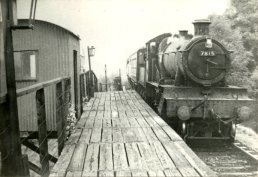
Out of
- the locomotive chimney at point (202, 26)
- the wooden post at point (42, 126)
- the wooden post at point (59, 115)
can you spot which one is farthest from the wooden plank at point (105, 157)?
the locomotive chimney at point (202, 26)

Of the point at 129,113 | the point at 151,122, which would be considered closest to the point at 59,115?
the point at 151,122

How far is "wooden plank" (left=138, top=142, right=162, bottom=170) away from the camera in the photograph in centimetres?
416

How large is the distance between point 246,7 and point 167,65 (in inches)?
661

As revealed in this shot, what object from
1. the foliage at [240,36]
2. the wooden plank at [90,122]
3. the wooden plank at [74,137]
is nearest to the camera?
the wooden plank at [74,137]

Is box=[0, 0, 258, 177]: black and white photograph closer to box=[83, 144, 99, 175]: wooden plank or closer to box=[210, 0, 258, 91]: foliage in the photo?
box=[83, 144, 99, 175]: wooden plank

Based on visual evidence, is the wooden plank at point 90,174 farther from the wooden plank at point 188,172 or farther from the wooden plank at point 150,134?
the wooden plank at point 150,134

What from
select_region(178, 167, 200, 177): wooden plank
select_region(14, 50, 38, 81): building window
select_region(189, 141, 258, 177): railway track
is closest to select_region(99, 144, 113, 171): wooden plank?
select_region(178, 167, 200, 177): wooden plank

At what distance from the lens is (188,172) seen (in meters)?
3.93

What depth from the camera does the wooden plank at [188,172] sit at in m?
Answer: 3.84

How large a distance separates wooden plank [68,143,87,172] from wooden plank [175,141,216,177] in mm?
1406

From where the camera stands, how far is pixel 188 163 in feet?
14.0

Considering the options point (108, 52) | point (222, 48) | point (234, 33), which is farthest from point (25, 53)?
point (108, 52)

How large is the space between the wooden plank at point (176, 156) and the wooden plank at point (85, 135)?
1.30 metres

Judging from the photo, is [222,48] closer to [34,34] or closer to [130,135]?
[130,135]
